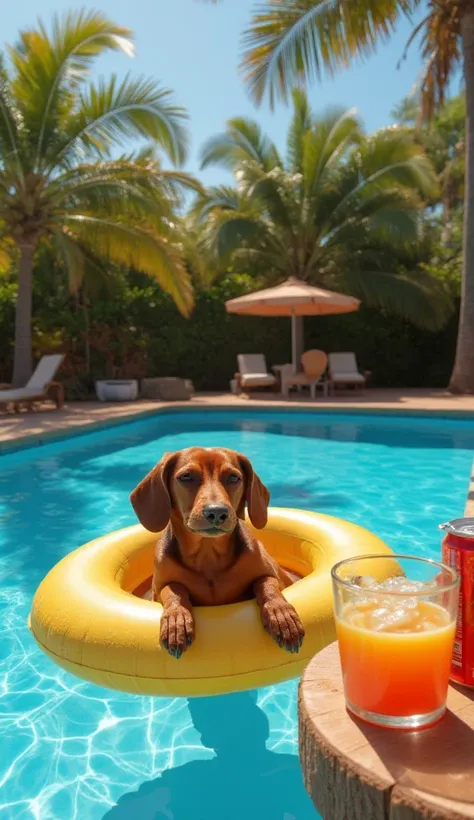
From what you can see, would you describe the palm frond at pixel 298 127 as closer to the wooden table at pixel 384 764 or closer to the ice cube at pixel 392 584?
the ice cube at pixel 392 584

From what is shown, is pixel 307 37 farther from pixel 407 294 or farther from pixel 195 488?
pixel 195 488

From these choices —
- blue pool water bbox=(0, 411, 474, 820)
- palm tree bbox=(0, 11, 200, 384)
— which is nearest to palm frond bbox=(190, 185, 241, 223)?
palm tree bbox=(0, 11, 200, 384)

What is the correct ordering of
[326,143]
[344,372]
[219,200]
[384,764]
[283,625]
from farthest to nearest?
[219,200] < [326,143] < [344,372] < [283,625] < [384,764]

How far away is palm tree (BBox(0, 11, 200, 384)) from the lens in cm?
1324

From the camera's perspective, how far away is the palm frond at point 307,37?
1321cm

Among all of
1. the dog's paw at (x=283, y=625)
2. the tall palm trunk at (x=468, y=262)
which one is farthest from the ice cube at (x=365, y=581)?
the tall palm trunk at (x=468, y=262)

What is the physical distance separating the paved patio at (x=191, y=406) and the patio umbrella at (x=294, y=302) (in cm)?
216

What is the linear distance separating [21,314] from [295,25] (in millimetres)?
8815

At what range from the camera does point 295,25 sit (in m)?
13.8

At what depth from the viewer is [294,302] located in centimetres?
1421

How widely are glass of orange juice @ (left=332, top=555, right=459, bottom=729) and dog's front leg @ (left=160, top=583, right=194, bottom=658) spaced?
1109mm

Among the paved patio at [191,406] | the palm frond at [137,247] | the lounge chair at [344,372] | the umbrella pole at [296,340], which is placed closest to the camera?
the paved patio at [191,406]

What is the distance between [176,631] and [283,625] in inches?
14.1

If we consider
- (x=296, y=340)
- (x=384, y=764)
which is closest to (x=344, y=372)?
(x=296, y=340)
